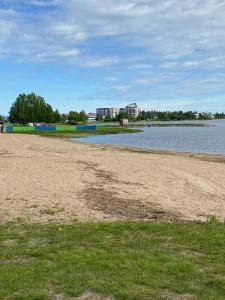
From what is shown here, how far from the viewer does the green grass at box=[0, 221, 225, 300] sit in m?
5.48

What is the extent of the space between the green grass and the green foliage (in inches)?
4920

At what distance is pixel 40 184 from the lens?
52.1 ft

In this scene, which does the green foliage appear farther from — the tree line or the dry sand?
the dry sand

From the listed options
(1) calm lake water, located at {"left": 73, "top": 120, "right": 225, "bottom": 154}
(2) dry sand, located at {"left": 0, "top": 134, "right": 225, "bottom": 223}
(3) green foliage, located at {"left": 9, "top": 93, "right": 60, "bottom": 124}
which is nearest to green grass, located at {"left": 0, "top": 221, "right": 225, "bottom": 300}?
(2) dry sand, located at {"left": 0, "top": 134, "right": 225, "bottom": 223}

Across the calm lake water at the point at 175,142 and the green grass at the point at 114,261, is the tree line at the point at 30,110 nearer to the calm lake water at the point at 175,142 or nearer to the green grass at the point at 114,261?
the calm lake water at the point at 175,142

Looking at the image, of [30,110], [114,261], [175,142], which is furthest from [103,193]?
[30,110]

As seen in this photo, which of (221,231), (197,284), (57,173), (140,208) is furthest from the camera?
(57,173)

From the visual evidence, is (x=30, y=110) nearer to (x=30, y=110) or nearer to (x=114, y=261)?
→ (x=30, y=110)

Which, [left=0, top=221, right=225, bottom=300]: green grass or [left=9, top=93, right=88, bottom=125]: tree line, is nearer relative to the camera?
[left=0, top=221, right=225, bottom=300]: green grass

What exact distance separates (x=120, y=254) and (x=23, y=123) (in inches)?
5146

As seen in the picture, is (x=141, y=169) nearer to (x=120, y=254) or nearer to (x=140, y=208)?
(x=140, y=208)

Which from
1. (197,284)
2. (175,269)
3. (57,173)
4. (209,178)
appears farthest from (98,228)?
(209,178)

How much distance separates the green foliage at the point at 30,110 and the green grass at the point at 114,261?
12497cm

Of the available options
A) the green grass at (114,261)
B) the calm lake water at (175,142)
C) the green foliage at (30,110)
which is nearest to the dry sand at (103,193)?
the green grass at (114,261)
